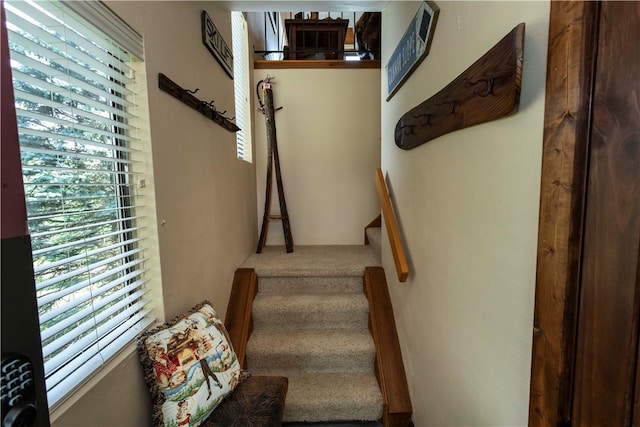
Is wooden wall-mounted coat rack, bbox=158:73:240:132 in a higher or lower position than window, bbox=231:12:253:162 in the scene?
lower

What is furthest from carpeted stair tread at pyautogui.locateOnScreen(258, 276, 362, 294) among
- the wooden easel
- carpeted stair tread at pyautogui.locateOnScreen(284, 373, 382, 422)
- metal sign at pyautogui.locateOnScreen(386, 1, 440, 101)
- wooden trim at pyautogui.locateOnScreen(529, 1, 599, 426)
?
wooden trim at pyautogui.locateOnScreen(529, 1, 599, 426)

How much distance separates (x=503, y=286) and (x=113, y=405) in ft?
3.93

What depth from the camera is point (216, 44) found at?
5.73 feet

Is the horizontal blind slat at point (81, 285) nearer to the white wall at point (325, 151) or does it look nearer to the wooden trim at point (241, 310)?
the wooden trim at point (241, 310)

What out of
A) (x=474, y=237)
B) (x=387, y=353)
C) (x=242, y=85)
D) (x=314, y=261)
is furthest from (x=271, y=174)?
(x=474, y=237)

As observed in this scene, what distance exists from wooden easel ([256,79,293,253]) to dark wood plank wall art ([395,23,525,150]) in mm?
1796

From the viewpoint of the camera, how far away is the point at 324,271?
7.39 feet

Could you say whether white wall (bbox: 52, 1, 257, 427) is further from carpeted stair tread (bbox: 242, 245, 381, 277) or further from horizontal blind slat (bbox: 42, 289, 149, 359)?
carpeted stair tread (bbox: 242, 245, 381, 277)

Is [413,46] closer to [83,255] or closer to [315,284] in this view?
[83,255]

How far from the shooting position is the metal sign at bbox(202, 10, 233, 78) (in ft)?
5.14

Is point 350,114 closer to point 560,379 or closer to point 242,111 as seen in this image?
point 242,111

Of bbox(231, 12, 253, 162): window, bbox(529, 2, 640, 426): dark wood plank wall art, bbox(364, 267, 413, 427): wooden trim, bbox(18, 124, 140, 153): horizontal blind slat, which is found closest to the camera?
bbox(529, 2, 640, 426): dark wood plank wall art

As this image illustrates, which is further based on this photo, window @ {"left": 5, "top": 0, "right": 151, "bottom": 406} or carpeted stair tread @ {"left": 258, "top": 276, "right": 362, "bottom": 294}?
carpeted stair tread @ {"left": 258, "top": 276, "right": 362, "bottom": 294}

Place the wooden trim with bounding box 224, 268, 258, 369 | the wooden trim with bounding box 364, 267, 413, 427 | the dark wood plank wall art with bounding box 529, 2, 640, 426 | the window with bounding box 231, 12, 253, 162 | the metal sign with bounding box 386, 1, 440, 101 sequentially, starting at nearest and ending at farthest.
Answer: the dark wood plank wall art with bounding box 529, 2, 640, 426 < the metal sign with bounding box 386, 1, 440, 101 < the wooden trim with bounding box 364, 267, 413, 427 < the wooden trim with bounding box 224, 268, 258, 369 < the window with bounding box 231, 12, 253, 162
